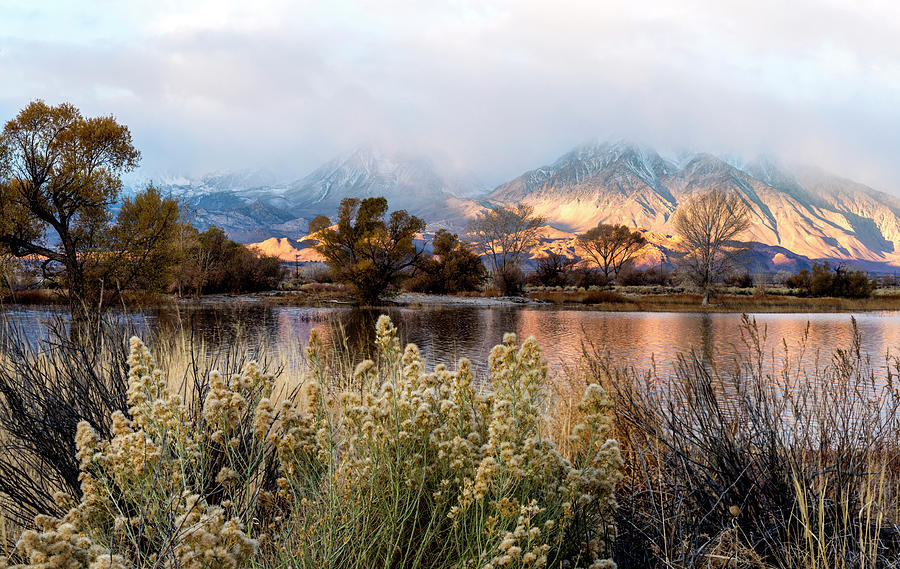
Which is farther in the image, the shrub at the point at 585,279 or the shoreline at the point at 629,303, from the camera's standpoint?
the shrub at the point at 585,279

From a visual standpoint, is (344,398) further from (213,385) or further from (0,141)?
(0,141)

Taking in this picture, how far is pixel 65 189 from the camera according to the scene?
18.9m

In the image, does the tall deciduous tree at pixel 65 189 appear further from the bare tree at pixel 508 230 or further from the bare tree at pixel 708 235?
the bare tree at pixel 508 230

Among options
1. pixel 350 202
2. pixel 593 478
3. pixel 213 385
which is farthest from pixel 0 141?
pixel 593 478

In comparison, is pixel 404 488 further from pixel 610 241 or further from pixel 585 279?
pixel 610 241

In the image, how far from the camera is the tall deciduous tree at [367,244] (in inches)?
1487

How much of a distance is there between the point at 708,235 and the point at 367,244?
28591 millimetres

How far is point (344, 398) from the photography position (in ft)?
6.91

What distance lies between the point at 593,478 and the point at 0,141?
82.4 ft

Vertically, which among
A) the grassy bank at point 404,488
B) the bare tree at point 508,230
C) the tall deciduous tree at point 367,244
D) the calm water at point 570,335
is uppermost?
the bare tree at point 508,230

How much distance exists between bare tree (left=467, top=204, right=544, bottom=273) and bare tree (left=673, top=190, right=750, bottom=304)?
21.8 m

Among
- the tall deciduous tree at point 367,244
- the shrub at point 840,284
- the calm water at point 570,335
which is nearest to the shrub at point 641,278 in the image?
the shrub at point 840,284

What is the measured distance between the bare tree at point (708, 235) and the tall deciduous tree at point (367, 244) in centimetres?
2302

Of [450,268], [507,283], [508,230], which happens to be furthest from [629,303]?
[508,230]
